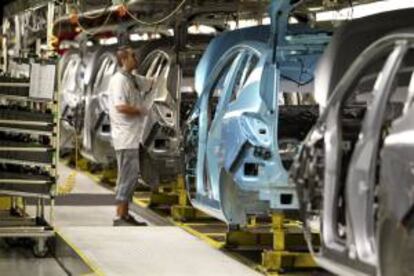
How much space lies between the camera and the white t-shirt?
37.8 feet

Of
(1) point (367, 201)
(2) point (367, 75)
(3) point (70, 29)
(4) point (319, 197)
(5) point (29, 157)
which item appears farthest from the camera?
(3) point (70, 29)

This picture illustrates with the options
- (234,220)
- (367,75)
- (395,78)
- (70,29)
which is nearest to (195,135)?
(234,220)

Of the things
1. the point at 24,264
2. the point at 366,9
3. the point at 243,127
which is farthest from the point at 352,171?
the point at 366,9

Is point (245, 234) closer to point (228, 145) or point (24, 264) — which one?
point (228, 145)

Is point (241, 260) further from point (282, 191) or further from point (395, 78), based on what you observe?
point (395, 78)

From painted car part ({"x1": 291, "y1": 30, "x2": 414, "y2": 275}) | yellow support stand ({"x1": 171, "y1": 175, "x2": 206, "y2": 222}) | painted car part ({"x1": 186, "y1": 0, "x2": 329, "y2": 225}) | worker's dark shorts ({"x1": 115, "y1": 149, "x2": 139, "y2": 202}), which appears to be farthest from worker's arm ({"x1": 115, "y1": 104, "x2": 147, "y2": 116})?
painted car part ({"x1": 291, "y1": 30, "x2": 414, "y2": 275})

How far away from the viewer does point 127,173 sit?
38.1ft

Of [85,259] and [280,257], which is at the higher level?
[280,257]

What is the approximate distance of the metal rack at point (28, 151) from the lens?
9.73 metres

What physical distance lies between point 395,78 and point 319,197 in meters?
0.90

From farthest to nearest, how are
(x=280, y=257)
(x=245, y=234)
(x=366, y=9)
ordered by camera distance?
1. (x=366, y=9)
2. (x=245, y=234)
3. (x=280, y=257)

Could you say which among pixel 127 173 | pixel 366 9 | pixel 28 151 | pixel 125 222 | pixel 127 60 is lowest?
pixel 125 222

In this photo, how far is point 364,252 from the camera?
5.38 meters

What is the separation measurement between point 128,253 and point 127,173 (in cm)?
224
